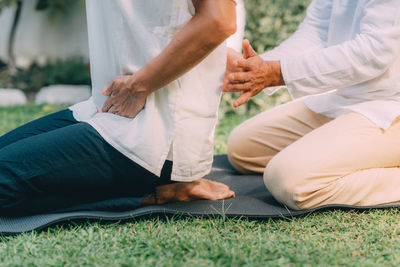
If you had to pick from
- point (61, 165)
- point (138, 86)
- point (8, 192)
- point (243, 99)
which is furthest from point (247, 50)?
point (8, 192)

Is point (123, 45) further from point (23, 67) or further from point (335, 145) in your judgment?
point (23, 67)

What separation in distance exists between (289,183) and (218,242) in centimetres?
51

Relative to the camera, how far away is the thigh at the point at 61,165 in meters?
1.90

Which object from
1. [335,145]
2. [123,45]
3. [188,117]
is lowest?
[335,145]

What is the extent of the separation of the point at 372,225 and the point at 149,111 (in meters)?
1.07

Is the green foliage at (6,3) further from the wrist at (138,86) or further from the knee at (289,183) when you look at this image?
the knee at (289,183)

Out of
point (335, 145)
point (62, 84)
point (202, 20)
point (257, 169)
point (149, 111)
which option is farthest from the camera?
point (62, 84)

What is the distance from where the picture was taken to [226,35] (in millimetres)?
1731

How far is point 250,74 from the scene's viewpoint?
213 cm

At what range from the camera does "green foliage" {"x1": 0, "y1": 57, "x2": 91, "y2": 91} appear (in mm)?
6863

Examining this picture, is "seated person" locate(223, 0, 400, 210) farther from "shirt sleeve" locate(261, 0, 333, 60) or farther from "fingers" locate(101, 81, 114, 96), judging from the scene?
"fingers" locate(101, 81, 114, 96)

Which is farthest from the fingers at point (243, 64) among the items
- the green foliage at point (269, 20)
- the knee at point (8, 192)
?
the green foliage at point (269, 20)

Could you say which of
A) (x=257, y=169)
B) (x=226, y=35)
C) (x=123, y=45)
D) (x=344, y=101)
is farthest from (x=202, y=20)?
(x=257, y=169)

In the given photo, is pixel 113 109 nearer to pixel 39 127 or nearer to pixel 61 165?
pixel 61 165
